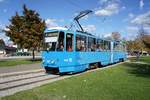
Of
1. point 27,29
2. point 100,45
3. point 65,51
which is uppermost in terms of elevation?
point 27,29

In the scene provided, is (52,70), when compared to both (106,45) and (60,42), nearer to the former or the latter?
(60,42)

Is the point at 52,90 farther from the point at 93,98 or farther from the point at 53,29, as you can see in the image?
the point at 53,29

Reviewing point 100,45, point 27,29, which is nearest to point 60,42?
point 100,45

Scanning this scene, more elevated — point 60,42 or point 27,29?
point 27,29

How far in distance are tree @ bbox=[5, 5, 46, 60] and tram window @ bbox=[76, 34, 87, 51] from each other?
14.1 m

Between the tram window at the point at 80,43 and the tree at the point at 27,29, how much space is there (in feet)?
46.3

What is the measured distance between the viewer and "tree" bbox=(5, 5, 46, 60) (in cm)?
3291

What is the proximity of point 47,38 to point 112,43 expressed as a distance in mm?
13127

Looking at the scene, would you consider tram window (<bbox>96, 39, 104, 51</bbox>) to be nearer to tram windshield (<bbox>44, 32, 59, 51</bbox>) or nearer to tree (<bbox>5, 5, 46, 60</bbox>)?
tram windshield (<bbox>44, 32, 59, 51</bbox>)

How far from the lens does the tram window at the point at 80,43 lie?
18141 mm

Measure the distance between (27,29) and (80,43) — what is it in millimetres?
16123

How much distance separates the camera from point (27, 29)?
33.2m

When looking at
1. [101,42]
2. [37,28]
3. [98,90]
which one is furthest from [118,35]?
[98,90]

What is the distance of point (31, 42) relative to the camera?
108 feet
